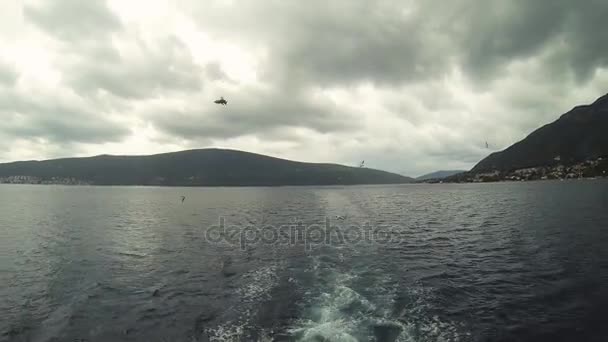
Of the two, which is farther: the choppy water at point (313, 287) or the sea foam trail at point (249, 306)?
the choppy water at point (313, 287)

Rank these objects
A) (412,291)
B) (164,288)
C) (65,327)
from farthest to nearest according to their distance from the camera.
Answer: (164,288) → (412,291) → (65,327)

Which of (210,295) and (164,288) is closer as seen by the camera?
(210,295)

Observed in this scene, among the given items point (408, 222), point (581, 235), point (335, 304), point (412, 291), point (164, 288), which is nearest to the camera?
point (335, 304)

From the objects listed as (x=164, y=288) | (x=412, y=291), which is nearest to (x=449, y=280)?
(x=412, y=291)

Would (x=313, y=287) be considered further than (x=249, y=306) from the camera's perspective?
Yes

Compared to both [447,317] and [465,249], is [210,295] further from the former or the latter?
[465,249]

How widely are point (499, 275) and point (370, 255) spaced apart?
14371 millimetres

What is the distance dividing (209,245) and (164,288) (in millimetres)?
19313

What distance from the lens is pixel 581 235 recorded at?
47312 mm

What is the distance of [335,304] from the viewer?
2512 cm

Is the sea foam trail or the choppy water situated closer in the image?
the sea foam trail

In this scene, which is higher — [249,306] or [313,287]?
[313,287]

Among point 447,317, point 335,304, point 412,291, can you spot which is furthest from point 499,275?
point 335,304

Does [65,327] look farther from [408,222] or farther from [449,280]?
[408,222]
